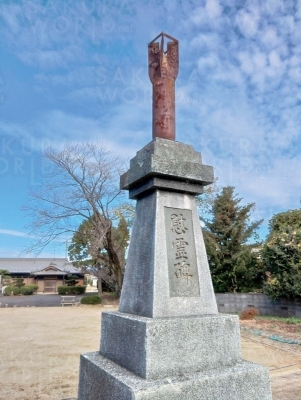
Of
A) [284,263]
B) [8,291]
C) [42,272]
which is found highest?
[284,263]

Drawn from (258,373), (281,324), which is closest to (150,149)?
(258,373)

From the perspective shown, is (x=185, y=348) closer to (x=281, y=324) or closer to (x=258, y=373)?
(x=258, y=373)

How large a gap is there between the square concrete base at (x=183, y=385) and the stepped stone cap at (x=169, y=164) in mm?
1556

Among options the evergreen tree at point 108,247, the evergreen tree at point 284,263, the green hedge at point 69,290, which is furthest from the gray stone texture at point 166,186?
the green hedge at point 69,290

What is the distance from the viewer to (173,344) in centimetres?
216

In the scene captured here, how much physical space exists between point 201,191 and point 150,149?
631mm

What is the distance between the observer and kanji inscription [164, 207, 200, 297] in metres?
2.50

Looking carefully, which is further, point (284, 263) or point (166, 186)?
point (284, 263)

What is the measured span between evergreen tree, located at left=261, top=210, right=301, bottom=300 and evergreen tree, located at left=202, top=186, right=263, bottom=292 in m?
1.49

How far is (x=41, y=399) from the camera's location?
4039mm

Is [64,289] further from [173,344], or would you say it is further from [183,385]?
[183,385]

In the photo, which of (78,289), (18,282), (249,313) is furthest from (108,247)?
(18,282)

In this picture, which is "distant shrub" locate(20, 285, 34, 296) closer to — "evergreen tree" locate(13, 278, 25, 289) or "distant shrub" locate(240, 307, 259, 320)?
"evergreen tree" locate(13, 278, 25, 289)

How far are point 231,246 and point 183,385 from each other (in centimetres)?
1284
